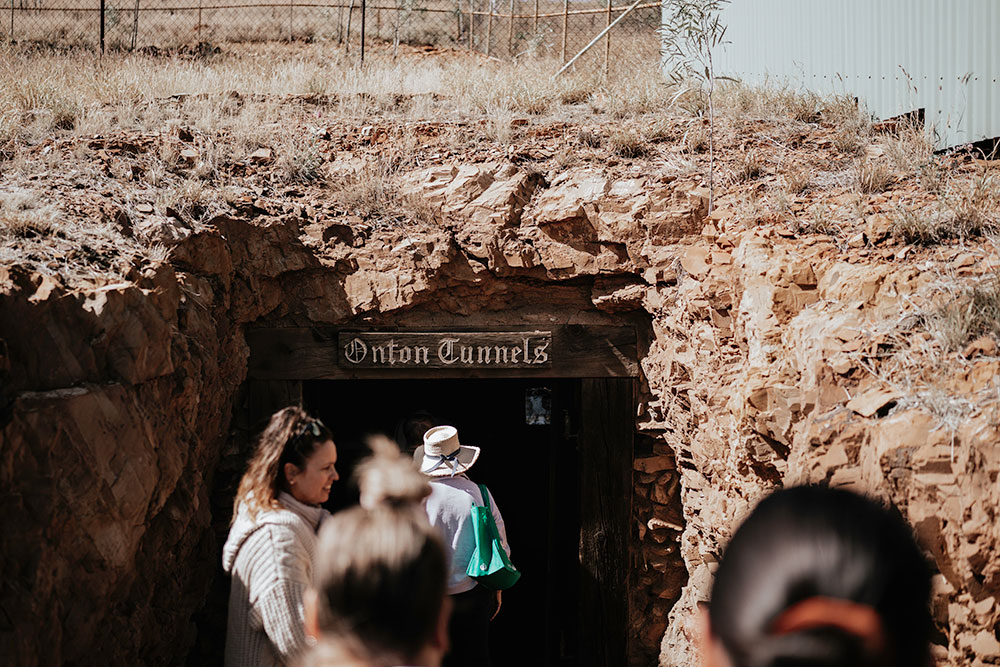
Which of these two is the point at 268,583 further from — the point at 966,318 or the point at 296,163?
the point at 296,163

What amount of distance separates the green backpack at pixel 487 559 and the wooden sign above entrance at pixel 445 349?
1795 mm

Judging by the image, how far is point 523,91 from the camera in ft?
26.8

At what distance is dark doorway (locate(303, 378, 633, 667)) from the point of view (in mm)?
6574

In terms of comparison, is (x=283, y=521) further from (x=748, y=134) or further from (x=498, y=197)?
(x=748, y=134)

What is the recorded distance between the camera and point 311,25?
1864 cm

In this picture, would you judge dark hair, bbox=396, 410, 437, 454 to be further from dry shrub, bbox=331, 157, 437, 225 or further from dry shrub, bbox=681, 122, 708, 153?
dry shrub, bbox=681, 122, 708, 153

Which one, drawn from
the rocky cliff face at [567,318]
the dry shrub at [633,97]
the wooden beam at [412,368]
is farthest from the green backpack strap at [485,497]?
the dry shrub at [633,97]

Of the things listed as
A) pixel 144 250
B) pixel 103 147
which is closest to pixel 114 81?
pixel 103 147

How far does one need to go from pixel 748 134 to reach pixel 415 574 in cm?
619

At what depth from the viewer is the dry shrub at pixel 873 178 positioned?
5707 mm

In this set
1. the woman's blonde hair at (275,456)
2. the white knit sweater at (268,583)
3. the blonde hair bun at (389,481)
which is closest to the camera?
the blonde hair bun at (389,481)

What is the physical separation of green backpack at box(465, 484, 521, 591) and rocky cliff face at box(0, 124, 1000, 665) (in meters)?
1.44

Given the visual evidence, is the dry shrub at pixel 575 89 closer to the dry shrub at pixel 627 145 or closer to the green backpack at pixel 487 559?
the dry shrub at pixel 627 145

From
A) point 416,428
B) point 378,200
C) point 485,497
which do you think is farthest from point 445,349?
point 485,497
